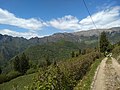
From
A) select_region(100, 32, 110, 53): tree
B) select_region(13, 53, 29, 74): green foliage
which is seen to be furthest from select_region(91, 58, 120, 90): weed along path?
select_region(13, 53, 29, 74): green foliage

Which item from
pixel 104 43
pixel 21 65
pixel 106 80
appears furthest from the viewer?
pixel 21 65

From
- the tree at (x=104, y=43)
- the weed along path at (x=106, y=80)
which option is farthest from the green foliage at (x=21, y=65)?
the weed along path at (x=106, y=80)

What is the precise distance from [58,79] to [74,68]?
6.47 meters

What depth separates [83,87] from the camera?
675 inches

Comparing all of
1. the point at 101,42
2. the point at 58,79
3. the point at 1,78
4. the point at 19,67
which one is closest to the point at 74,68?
the point at 58,79

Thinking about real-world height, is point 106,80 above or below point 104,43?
below

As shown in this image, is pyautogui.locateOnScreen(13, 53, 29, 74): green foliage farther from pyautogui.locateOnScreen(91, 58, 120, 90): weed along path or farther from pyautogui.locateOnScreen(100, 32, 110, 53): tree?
pyautogui.locateOnScreen(91, 58, 120, 90): weed along path

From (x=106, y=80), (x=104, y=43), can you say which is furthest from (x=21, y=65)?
(x=106, y=80)

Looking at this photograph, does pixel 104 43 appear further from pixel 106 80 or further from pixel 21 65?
pixel 106 80

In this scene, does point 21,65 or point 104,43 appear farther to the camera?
point 21,65

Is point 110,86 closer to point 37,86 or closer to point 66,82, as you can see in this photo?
point 66,82

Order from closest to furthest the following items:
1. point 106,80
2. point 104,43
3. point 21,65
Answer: point 106,80 < point 104,43 < point 21,65

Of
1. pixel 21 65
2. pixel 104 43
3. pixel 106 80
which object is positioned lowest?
pixel 21 65

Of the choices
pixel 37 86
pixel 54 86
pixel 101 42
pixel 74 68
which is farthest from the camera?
pixel 101 42
